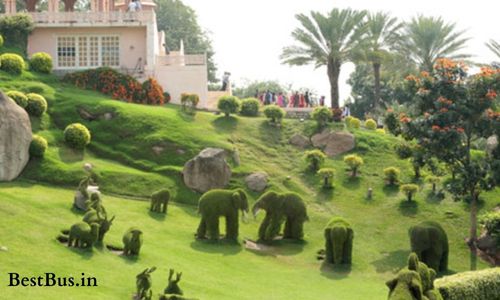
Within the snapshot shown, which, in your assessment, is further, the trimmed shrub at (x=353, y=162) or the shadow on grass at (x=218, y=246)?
the trimmed shrub at (x=353, y=162)

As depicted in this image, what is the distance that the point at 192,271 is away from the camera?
1222 inches

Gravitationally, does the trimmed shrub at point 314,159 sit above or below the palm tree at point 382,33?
below

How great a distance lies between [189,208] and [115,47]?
21.5m

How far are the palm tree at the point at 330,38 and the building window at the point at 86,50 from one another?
11.6 m

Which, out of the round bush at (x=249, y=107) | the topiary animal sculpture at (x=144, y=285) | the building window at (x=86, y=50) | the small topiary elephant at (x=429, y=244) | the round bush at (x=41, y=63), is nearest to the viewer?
the topiary animal sculpture at (x=144, y=285)

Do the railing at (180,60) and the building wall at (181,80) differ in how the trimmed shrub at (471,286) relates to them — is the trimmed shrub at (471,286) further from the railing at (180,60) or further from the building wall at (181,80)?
the railing at (180,60)

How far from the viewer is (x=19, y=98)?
46625 millimetres

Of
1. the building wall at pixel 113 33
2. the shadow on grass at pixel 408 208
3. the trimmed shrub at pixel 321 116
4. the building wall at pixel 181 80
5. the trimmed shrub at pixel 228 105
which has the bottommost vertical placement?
the shadow on grass at pixel 408 208

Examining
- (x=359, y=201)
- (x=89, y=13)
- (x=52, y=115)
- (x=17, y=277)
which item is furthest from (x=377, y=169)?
(x=17, y=277)

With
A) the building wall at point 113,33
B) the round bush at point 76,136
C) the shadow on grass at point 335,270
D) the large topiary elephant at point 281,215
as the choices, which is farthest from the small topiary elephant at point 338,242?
the building wall at point 113,33

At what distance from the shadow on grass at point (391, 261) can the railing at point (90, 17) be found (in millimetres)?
28572

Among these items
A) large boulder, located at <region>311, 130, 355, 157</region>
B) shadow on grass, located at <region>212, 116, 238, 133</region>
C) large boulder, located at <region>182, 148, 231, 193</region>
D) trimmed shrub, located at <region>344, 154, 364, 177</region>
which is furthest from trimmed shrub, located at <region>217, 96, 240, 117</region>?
trimmed shrub, located at <region>344, 154, 364, 177</region>

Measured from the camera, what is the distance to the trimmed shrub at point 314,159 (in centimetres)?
4791

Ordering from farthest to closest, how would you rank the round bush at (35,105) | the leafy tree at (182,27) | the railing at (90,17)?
the leafy tree at (182,27) < the railing at (90,17) < the round bush at (35,105)
